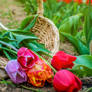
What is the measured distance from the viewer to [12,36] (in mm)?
1127

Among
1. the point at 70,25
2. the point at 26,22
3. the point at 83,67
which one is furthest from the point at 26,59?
the point at 70,25

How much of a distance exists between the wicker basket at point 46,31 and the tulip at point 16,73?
333 millimetres

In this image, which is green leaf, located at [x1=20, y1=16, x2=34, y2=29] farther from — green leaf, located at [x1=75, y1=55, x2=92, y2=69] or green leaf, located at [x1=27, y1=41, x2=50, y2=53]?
green leaf, located at [x1=75, y1=55, x2=92, y2=69]

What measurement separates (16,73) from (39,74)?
10 cm

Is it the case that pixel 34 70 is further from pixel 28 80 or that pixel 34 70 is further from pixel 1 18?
pixel 1 18

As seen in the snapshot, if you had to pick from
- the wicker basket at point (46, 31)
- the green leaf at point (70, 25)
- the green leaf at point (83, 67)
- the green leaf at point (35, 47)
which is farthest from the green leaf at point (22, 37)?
the green leaf at point (70, 25)

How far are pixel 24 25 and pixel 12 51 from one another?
357 mm

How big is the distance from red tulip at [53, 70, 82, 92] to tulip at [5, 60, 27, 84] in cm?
16

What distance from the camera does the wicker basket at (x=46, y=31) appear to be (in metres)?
1.20

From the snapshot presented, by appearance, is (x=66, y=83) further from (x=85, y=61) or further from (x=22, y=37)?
(x=22, y=37)

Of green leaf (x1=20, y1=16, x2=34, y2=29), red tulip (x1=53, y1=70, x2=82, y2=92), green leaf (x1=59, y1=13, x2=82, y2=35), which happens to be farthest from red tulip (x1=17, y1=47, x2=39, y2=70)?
green leaf (x1=59, y1=13, x2=82, y2=35)

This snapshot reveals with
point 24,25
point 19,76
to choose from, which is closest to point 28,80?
point 19,76

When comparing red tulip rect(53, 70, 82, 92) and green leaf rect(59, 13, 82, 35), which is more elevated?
green leaf rect(59, 13, 82, 35)

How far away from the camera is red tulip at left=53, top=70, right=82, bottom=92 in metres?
0.72
